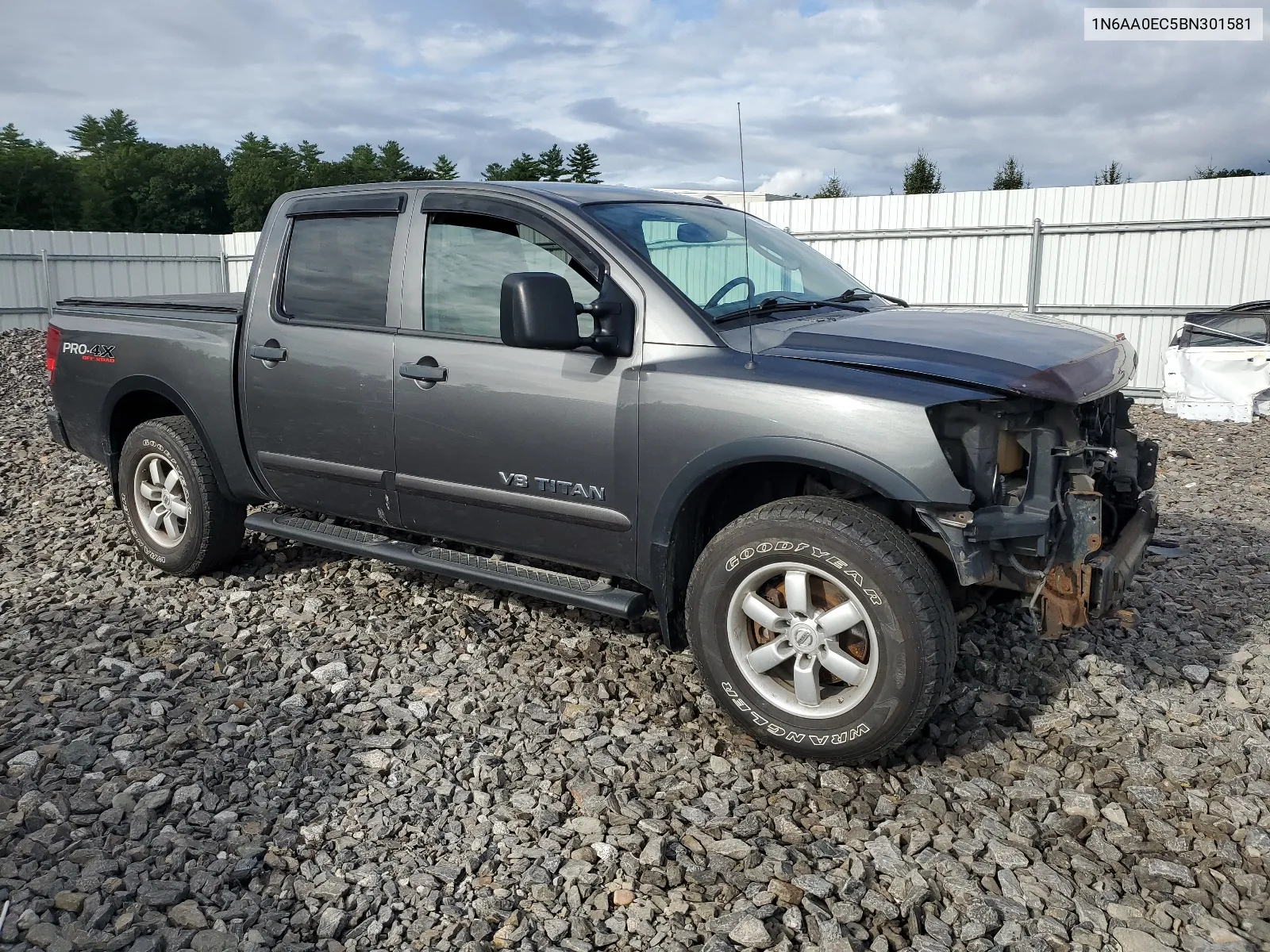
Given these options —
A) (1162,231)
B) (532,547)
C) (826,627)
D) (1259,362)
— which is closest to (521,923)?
(826,627)

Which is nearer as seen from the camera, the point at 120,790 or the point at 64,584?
the point at 120,790

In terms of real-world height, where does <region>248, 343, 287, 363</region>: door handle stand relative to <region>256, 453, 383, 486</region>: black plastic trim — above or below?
above

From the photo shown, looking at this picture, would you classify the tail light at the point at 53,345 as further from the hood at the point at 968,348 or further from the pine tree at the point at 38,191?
the pine tree at the point at 38,191

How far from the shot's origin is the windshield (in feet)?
12.8

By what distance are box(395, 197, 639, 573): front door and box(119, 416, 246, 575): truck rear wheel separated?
4.45ft

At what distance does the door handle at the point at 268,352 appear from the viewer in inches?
183

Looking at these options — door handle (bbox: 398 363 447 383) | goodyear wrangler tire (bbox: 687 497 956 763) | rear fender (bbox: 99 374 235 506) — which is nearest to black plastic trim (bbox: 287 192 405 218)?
door handle (bbox: 398 363 447 383)

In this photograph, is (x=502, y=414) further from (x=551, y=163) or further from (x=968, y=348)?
(x=551, y=163)

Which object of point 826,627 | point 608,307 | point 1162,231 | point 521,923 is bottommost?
point 521,923

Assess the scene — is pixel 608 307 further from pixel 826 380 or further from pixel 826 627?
pixel 826 627

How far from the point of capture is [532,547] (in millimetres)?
4105

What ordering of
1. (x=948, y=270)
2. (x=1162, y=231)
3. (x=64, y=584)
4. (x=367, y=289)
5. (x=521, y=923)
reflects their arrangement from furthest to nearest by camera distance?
(x=948, y=270)
(x=1162, y=231)
(x=64, y=584)
(x=367, y=289)
(x=521, y=923)

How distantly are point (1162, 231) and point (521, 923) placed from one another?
13.7m

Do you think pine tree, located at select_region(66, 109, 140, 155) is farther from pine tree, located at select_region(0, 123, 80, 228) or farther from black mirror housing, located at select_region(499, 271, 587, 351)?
black mirror housing, located at select_region(499, 271, 587, 351)
